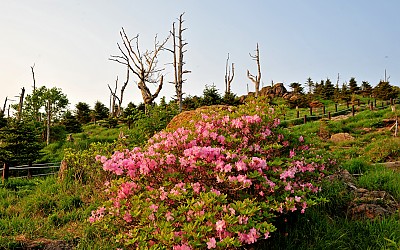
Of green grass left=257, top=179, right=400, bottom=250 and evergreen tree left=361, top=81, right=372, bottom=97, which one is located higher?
evergreen tree left=361, top=81, right=372, bottom=97

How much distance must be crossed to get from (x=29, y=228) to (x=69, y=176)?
276 cm

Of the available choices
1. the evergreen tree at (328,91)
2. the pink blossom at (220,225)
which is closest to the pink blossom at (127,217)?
the pink blossom at (220,225)

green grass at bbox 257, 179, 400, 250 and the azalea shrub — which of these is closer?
the azalea shrub

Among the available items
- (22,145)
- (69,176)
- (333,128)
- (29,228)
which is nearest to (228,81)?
(333,128)

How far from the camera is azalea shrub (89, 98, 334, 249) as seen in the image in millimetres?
3059

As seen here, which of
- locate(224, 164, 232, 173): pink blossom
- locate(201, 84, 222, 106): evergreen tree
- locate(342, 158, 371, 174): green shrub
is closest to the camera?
locate(224, 164, 232, 173): pink blossom

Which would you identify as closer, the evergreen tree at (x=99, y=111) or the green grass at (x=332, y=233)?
the green grass at (x=332, y=233)

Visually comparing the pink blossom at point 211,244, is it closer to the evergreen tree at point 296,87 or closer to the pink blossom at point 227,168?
the pink blossom at point 227,168

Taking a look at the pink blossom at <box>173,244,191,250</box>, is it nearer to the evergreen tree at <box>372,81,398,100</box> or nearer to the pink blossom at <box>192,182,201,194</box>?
the pink blossom at <box>192,182,201,194</box>

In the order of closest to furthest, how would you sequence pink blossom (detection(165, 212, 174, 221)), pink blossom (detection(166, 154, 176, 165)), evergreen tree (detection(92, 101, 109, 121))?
pink blossom (detection(165, 212, 174, 221)) < pink blossom (detection(166, 154, 176, 165)) < evergreen tree (detection(92, 101, 109, 121))

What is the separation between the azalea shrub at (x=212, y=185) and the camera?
10.0ft

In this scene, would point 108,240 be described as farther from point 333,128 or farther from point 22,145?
point 333,128

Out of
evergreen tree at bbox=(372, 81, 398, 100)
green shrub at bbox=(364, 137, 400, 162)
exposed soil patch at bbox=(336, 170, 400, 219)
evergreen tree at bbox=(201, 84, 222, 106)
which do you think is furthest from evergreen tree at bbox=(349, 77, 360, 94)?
exposed soil patch at bbox=(336, 170, 400, 219)

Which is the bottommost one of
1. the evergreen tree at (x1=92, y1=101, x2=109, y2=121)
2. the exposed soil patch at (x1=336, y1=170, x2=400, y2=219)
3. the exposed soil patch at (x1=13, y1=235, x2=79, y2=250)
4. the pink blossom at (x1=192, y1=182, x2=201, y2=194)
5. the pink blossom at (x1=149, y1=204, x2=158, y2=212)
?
the exposed soil patch at (x1=13, y1=235, x2=79, y2=250)
